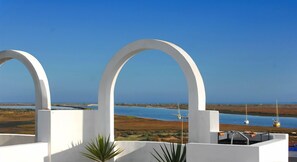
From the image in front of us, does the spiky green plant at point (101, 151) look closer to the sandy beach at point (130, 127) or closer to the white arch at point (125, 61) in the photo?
the white arch at point (125, 61)

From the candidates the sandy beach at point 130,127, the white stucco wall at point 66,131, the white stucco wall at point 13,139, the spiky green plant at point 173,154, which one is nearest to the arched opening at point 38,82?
the white stucco wall at point 66,131

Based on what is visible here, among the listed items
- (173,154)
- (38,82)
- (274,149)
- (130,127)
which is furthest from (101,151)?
(130,127)

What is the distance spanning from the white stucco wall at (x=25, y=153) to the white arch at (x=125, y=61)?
2.03 metres

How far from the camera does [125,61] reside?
13109mm

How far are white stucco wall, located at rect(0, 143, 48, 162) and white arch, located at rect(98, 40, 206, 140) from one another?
2.03 m

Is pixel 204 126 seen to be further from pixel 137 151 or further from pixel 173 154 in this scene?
pixel 137 151

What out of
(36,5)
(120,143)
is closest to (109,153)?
(120,143)

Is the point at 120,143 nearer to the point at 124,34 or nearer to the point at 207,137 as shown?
the point at 207,137

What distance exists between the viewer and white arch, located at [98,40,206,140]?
11.9m

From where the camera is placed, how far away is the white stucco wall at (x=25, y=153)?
425 inches

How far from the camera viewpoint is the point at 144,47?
41.1 feet

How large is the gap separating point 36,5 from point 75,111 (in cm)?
2965

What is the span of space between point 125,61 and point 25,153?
3.78 meters

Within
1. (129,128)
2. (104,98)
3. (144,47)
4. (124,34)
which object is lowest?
(129,128)
